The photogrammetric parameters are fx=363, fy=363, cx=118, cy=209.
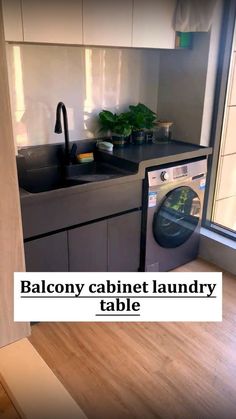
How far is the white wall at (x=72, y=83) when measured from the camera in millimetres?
2197

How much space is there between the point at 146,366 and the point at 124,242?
29.9 inches

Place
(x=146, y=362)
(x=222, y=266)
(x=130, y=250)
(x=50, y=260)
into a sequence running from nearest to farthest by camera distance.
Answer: (x=146, y=362)
(x=50, y=260)
(x=130, y=250)
(x=222, y=266)

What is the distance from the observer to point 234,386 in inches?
68.6

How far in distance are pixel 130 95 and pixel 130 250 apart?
3.87 ft

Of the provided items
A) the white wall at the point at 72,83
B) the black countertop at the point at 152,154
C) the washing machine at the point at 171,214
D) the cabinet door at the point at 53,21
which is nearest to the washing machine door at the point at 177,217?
the washing machine at the point at 171,214

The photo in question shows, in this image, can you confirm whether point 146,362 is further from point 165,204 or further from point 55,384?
point 165,204

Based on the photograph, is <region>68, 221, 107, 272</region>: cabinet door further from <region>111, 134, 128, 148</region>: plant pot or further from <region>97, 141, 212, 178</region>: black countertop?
<region>111, 134, 128, 148</region>: plant pot

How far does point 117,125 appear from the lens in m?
2.53

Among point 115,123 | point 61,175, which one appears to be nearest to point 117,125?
point 115,123

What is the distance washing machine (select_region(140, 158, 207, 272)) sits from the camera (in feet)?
7.56

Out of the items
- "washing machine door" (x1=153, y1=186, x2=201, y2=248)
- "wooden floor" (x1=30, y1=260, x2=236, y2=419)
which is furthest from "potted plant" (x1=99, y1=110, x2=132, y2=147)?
"wooden floor" (x1=30, y1=260, x2=236, y2=419)

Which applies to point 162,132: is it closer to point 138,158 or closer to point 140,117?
point 140,117

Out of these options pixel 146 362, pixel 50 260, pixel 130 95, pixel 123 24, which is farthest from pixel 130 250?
pixel 123 24

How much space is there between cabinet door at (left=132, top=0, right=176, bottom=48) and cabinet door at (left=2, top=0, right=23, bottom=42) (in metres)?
0.73
